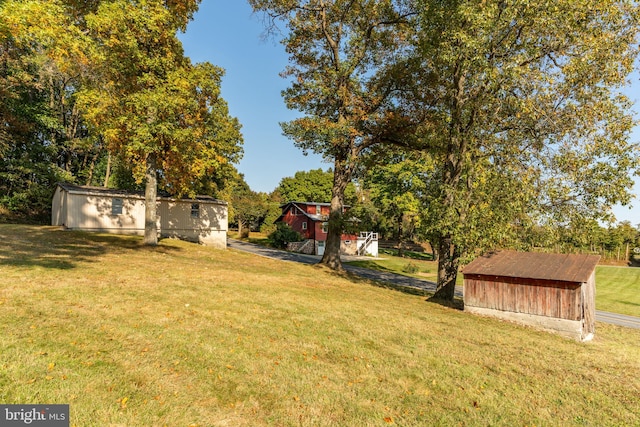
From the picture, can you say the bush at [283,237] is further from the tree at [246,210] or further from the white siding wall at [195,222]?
the white siding wall at [195,222]

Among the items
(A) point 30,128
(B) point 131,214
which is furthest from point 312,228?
(A) point 30,128

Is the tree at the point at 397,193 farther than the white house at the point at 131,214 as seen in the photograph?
Yes

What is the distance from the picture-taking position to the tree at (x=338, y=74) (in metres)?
19.7

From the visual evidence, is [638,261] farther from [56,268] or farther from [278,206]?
[56,268]

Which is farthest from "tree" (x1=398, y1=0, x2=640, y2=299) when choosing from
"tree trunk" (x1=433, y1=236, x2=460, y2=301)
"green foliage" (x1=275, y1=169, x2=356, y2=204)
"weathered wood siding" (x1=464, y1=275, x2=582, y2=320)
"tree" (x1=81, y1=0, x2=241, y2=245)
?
"green foliage" (x1=275, y1=169, x2=356, y2=204)

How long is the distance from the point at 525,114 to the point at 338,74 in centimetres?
1036

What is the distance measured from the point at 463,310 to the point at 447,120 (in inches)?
344

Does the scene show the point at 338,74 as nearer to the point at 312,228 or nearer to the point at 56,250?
the point at 56,250

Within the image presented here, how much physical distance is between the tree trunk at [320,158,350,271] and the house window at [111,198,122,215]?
1792 cm

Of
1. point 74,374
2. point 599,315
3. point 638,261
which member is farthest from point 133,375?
point 638,261

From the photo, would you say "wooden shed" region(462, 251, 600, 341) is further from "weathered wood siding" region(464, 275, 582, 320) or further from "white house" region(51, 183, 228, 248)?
"white house" region(51, 183, 228, 248)

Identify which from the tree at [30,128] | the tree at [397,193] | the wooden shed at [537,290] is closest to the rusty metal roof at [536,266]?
the wooden shed at [537,290]

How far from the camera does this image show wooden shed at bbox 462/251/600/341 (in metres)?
11.5

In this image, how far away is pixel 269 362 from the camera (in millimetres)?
6125
